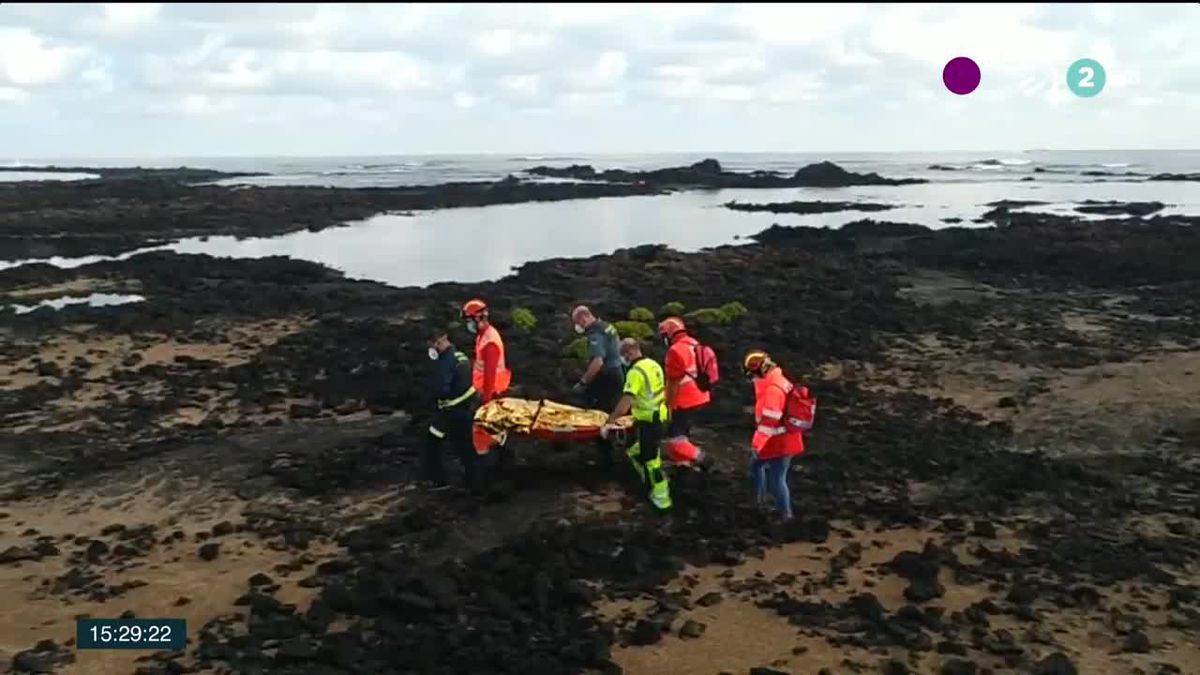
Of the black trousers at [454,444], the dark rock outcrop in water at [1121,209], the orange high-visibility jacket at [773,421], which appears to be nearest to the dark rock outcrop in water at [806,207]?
the dark rock outcrop in water at [1121,209]

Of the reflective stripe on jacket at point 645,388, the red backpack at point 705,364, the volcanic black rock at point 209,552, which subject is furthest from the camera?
the red backpack at point 705,364

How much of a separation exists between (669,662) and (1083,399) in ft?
38.9

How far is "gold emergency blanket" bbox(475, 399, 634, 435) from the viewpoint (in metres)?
12.6

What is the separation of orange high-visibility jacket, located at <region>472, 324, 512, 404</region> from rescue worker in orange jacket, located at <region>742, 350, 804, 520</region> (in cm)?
300

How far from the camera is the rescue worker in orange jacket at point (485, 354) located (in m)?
12.3

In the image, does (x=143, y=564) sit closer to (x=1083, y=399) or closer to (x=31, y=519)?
(x=31, y=519)

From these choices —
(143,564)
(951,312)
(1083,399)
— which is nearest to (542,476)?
(143,564)

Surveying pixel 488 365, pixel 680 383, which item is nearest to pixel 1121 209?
pixel 680 383

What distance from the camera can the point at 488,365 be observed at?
41.3ft
